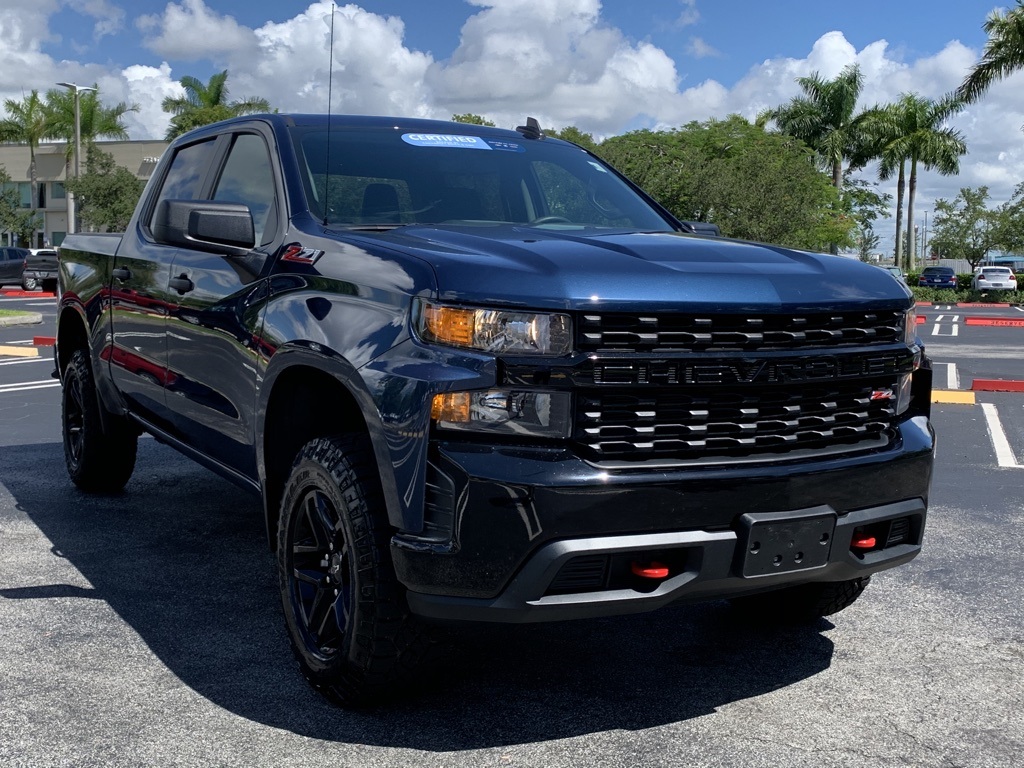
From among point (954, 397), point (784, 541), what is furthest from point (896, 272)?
point (784, 541)

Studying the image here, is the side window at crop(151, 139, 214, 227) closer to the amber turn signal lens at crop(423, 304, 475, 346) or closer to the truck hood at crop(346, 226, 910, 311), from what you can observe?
the truck hood at crop(346, 226, 910, 311)

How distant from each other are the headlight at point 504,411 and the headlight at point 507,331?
0.40 ft

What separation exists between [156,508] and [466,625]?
3.65 metres

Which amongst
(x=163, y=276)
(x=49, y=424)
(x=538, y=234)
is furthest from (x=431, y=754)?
(x=49, y=424)

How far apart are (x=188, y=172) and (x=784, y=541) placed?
3.45m

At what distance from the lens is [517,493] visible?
3072 millimetres

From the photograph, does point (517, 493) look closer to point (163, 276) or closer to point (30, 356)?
point (163, 276)

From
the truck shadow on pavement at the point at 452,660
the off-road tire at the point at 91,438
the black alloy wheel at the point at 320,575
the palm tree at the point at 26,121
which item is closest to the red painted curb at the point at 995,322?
the off-road tire at the point at 91,438

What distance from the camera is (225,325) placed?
14.4 ft

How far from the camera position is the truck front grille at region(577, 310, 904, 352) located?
3.17m

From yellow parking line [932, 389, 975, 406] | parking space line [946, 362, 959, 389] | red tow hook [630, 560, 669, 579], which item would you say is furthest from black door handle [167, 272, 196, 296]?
parking space line [946, 362, 959, 389]

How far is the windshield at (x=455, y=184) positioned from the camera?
4.40 meters

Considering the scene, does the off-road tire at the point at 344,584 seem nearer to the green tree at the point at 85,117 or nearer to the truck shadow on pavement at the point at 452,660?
the truck shadow on pavement at the point at 452,660

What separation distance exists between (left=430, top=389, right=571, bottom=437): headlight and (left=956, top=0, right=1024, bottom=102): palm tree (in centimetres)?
3721
